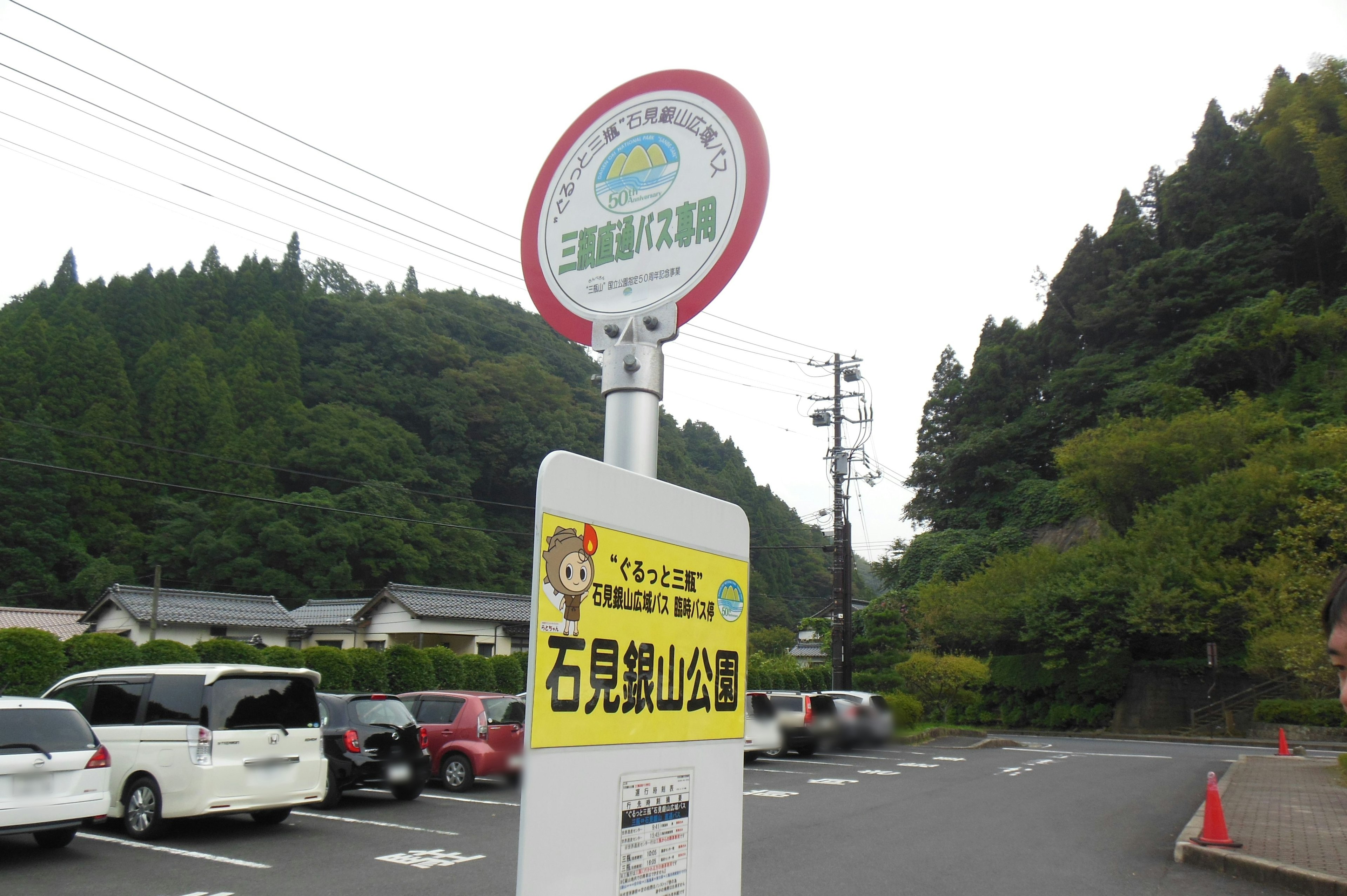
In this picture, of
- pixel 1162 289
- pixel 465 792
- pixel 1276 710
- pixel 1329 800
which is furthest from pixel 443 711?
pixel 1162 289

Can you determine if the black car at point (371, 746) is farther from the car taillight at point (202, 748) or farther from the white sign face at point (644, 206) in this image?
the white sign face at point (644, 206)

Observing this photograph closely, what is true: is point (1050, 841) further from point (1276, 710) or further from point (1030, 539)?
point (1030, 539)

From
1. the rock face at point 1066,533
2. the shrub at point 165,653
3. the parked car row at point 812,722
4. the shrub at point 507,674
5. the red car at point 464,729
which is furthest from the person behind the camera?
the rock face at point 1066,533

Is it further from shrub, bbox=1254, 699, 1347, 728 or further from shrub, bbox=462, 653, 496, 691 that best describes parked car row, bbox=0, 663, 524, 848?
shrub, bbox=1254, 699, 1347, 728

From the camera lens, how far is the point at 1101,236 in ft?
156

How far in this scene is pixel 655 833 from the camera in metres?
1.62

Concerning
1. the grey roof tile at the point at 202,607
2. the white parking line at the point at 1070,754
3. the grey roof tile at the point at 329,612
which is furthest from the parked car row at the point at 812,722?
the grey roof tile at the point at 202,607

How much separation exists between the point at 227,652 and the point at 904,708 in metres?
17.0

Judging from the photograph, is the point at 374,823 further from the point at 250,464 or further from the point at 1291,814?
the point at 250,464

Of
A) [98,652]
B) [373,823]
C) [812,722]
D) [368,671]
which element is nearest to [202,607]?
[368,671]

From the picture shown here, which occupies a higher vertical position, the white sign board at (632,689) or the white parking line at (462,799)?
the white sign board at (632,689)

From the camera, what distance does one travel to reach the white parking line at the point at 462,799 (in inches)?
443

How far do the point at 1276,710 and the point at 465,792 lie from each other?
84.1 feet

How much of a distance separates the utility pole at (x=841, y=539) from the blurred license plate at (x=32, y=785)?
2009cm
